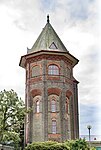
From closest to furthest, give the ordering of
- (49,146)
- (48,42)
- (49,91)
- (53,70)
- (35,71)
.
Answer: (49,146), (49,91), (53,70), (35,71), (48,42)

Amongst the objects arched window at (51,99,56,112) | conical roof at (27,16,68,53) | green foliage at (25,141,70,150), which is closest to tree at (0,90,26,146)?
green foliage at (25,141,70,150)

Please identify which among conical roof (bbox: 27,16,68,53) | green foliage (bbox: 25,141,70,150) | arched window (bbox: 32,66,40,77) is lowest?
green foliage (bbox: 25,141,70,150)

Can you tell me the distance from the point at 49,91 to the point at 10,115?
9212 millimetres

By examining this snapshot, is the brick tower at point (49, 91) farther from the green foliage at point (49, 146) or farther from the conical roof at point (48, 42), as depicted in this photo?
the green foliage at point (49, 146)

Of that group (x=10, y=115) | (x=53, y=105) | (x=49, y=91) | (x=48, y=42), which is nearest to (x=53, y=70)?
(x=49, y=91)

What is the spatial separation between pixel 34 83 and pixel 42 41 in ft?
23.8

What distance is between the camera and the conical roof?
49531 millimetres

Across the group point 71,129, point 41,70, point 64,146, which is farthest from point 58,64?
point 64,146

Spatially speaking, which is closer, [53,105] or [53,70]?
[53,105]

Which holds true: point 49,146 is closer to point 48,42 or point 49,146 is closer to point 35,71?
point 35,71

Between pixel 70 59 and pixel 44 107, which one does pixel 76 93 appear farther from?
pixel 44 107

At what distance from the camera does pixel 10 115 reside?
40.1 meters

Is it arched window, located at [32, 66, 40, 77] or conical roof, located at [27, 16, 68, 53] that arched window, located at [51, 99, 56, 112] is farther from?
conical roof, located at [27, 16, 68, 53]

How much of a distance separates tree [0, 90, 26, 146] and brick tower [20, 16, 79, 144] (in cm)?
610
